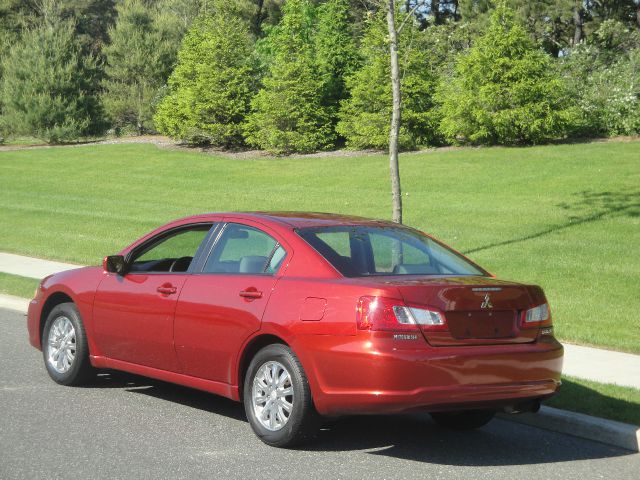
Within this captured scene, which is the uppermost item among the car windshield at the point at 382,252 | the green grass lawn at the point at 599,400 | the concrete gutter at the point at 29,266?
the car windshield at the point at 382,252

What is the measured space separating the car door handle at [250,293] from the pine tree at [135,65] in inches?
1667

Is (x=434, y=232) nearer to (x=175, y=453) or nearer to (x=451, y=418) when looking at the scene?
(x=451, y=418)

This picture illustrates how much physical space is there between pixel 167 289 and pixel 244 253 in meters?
0.66

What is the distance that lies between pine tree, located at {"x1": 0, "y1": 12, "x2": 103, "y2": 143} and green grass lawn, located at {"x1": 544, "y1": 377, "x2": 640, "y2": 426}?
3980 cm

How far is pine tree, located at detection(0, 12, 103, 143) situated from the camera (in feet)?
145

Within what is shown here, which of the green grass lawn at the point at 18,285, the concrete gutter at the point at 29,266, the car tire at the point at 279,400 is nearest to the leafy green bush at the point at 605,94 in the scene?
the concrete gutter at the point at 29,266

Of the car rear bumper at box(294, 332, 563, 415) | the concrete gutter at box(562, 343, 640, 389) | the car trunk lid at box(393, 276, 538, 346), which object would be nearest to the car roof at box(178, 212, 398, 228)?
the car trunk lid at box(393, 276, 538, 346)

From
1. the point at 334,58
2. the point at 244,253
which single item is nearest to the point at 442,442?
the point at 244,253

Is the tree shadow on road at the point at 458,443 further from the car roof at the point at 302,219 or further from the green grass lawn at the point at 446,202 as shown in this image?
the green grass lawn at the point at 446,202

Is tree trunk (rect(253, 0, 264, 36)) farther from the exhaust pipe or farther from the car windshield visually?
the exhaust pipe

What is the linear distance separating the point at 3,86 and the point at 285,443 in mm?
44791

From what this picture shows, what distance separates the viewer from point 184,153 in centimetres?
3747

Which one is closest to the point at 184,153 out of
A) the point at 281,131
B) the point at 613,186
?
the point at 281,131

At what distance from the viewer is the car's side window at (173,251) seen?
24.3ft
